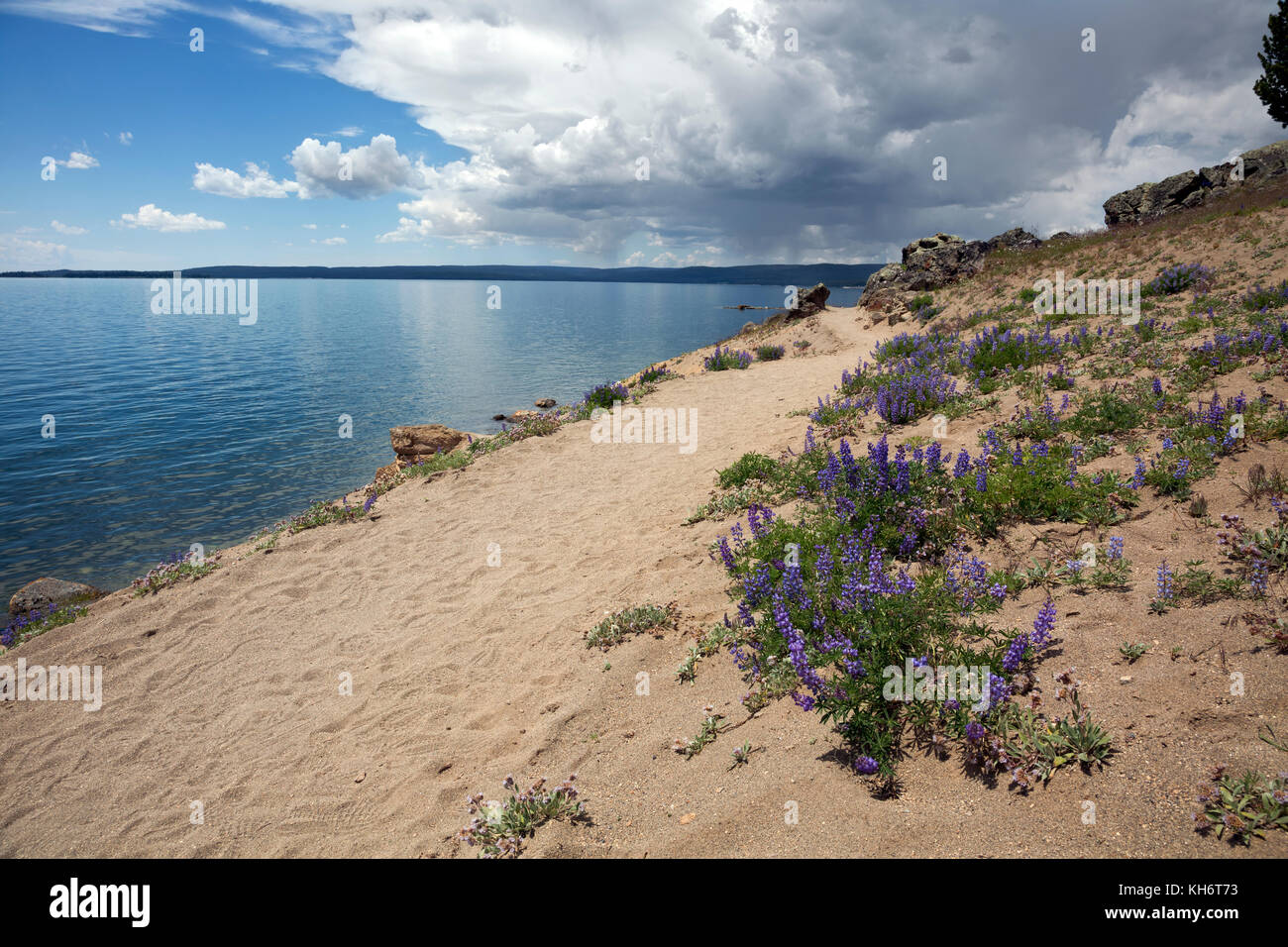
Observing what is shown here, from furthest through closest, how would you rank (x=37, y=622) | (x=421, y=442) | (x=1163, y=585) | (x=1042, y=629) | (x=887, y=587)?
(x=421, y=442), (x=37, y=622), (x=887, y=587), (x=1163, y=585), (x=1042, y=629)

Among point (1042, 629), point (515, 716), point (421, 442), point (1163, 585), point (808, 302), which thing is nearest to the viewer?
point (1042, 629)

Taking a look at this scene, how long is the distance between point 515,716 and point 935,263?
40.1 meters

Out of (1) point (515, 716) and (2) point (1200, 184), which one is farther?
(2) point (1200, 184)

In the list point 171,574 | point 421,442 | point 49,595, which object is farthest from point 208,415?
point 171,574

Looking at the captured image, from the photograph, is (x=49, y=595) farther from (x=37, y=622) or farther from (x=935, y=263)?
(x=935, y=263)

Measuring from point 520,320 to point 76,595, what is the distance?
8063 centimetres

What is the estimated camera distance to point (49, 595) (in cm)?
1147

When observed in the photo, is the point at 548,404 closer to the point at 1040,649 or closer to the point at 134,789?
the point at 134,789

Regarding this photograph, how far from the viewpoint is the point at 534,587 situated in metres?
8.59

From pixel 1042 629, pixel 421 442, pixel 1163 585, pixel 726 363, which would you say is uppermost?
pixel 726 363

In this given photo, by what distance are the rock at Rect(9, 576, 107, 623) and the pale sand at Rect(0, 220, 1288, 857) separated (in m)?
2.03

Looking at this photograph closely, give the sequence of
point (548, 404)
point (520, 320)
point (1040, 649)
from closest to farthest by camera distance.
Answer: point (1040, 649)
point (548, 404)
point (520, 320)

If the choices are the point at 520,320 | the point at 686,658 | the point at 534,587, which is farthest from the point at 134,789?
the point at 520,320
